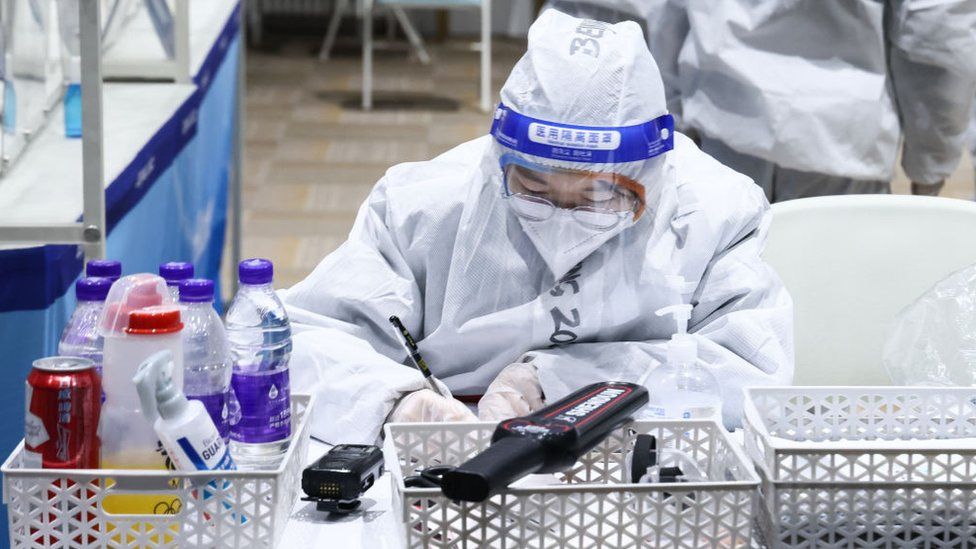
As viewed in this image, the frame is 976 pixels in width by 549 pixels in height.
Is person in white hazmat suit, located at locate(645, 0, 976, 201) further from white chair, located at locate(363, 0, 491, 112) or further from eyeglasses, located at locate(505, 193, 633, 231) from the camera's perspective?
white chair, located at locate(363, 0, 491, 112)

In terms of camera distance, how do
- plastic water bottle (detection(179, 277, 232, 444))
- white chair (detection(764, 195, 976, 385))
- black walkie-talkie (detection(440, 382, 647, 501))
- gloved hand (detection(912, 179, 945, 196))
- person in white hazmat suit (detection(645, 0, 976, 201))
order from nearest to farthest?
1. black walkie-talkie (detection(440, 382, 647, 501))
2. plastic water bottle (detection(179, 277, 232, 444))
3. white chair (detection(764, 195, 976, 385))
4. person in white hazmat suit (detection(645, 0, 976, 201))
5. gloved hand (detection(912, 179, 945, 196))

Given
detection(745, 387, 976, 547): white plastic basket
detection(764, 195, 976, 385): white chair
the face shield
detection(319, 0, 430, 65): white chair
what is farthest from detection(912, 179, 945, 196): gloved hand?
detection(319, 0, 430, 65): white chair

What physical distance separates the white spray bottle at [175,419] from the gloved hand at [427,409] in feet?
1.32

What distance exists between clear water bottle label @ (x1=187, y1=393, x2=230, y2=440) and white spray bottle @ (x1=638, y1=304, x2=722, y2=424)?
17.3 inches

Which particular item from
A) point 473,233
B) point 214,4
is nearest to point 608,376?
point 473,233

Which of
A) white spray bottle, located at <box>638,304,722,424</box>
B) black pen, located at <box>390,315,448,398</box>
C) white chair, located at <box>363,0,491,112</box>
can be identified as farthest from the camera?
white chair, located at <box>363,0,491,112</box>

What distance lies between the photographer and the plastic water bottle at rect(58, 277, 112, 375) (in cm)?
127

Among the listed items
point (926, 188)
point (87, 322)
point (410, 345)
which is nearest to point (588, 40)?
point (410, 345)

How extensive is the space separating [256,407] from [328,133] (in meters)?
5.23

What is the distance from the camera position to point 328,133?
6.45 metres

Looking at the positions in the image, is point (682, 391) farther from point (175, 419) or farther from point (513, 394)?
point (175, 419)

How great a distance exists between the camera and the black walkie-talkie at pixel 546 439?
111cm

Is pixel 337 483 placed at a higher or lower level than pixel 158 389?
lower

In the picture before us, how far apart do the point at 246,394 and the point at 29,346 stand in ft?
2.89
